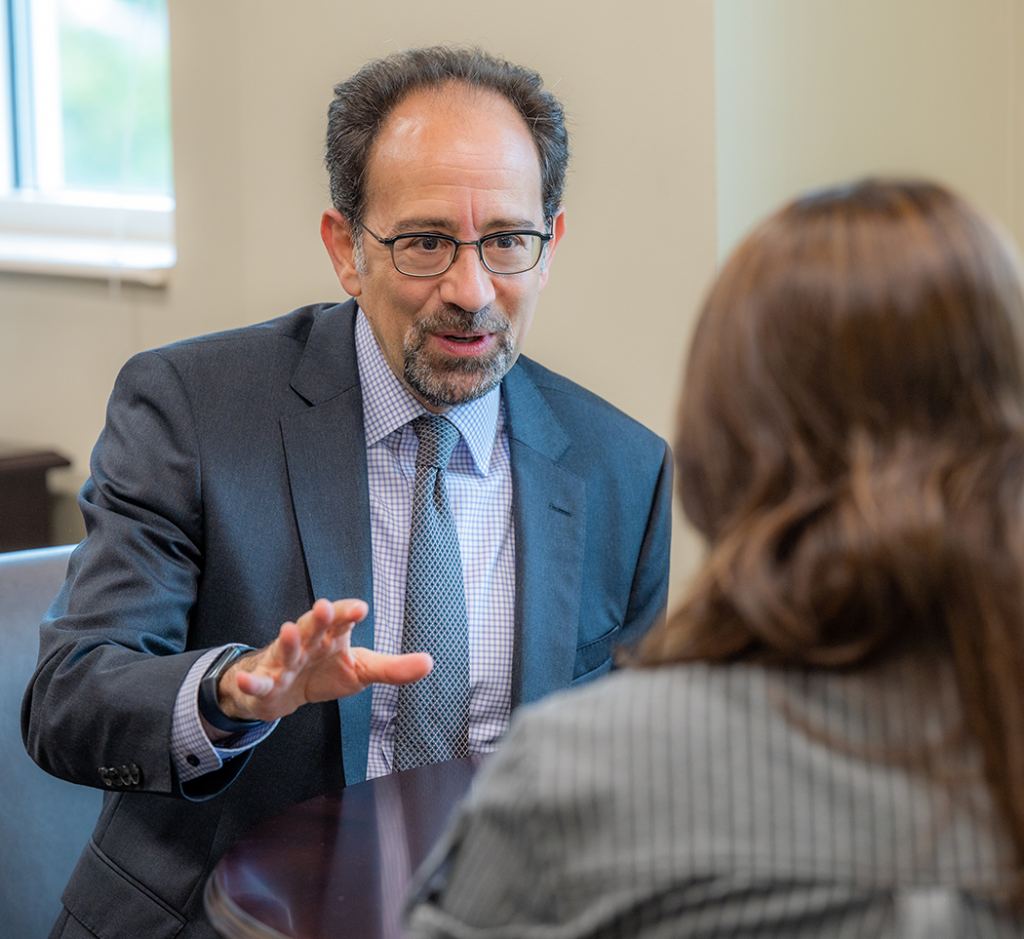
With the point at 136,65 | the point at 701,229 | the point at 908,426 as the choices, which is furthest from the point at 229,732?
the point at 136,65

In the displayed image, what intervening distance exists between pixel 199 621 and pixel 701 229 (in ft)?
3.49

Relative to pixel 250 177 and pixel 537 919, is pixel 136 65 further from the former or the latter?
pixel 537 919

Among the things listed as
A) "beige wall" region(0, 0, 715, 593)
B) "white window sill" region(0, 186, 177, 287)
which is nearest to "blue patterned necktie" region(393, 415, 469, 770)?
"beige wall" region(0, 0, 715, 593)

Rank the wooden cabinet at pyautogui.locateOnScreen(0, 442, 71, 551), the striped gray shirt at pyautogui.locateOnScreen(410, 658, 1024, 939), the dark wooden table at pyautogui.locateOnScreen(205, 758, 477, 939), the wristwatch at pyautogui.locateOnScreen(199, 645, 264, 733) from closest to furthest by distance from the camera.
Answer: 1. the striped gray shirt at pyautogui.locateOnScreen(410, 658, 1024, 939)
2. the dark wooden table at pyautogui.locateOnScreen(205, 758, 477, 939)
3. the wristwatch at pyautogui.locateOnScreen(199, 645, 264, 733)
4. the wooden cabinet at pyautogui.locateOnScreen(0, 442, 71, 551)

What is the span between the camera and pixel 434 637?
1.45 metres

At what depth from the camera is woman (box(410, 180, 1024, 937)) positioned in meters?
0.63

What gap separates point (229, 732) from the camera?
3.85ft

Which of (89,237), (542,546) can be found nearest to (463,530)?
(542,546)

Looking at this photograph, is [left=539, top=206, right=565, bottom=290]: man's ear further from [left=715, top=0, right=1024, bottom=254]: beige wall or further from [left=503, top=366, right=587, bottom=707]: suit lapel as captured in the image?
[left=715, top=0, right=1024, bottom=254]: beige wall

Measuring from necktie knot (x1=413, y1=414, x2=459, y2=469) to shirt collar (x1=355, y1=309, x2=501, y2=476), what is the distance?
0.04 ft

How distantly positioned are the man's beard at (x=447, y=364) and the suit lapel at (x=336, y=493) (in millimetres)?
89

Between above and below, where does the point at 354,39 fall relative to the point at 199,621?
above

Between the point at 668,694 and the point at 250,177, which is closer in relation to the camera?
the point at 668,694

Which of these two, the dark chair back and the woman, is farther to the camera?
the dark chair back
